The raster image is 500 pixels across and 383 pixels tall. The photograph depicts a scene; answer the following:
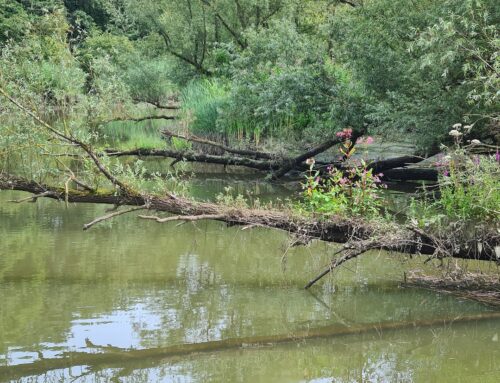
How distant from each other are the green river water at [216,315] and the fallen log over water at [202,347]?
2 cm

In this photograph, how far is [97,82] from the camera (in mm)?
7891

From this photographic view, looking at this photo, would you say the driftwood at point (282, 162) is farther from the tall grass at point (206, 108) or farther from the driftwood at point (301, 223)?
the driftwood at point (301, 223)

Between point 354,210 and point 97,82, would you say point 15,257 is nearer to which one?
point 97,82

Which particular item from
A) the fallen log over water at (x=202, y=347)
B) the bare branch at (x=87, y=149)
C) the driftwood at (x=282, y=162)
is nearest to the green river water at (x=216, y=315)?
the fallen log over water at (x=202, y=347)

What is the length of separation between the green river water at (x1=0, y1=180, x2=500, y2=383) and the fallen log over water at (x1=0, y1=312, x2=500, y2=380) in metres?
0.02

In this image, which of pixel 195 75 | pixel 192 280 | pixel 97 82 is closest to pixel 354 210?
pixel 192 280

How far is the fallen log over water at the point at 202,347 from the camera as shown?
181 inches

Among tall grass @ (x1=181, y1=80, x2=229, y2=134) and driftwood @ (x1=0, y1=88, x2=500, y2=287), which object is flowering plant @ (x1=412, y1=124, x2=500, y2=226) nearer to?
driftwood @ (x1=0, y1=88, x2=500, y2=287)

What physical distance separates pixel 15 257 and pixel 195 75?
1470cm

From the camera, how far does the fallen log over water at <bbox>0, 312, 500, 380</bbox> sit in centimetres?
461

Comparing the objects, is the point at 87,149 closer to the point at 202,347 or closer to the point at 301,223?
the point at 301,223

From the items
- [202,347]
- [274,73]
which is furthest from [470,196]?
[274,73]

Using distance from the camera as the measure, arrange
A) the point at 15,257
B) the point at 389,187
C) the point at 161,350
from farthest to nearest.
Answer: the point at 389,187, the point at 15,257, the point at 161,350

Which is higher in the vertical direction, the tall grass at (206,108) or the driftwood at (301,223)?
the tall grass at (206,108)
